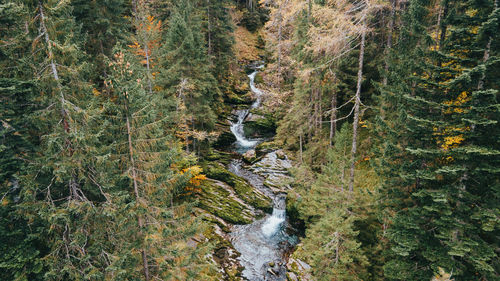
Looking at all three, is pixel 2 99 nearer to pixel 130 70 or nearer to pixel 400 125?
pixel 130 70

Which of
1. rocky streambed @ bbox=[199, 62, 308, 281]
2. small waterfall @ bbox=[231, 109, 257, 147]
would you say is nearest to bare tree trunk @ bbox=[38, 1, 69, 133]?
rocky streambed @ bbox=[199, 62, 308, 281]

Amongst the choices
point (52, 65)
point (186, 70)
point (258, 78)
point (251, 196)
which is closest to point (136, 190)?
point (52, 65)

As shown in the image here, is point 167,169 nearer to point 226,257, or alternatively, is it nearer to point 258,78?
point 226,257

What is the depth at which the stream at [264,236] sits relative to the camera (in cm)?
1325

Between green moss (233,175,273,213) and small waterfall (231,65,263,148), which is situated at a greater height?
small waterfall (231,65,263,148)

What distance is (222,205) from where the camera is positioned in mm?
16969

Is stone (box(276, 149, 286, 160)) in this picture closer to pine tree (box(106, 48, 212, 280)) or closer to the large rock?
the large rock

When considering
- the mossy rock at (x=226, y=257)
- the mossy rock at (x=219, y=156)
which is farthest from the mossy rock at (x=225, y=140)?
the mossy rock at (x=226, y=257)

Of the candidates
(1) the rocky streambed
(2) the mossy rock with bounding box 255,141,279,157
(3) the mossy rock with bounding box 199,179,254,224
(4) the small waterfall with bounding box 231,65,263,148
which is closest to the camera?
(1) the rocky streambed

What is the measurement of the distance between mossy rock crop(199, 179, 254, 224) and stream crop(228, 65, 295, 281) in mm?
622

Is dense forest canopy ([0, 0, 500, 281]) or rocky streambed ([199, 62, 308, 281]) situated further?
rocky streambed ([199, 62, 308, 281])

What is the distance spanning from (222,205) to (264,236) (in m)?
3.68

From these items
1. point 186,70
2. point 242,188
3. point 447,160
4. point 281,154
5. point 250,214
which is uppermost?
point 186,70

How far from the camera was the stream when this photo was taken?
13.3m
